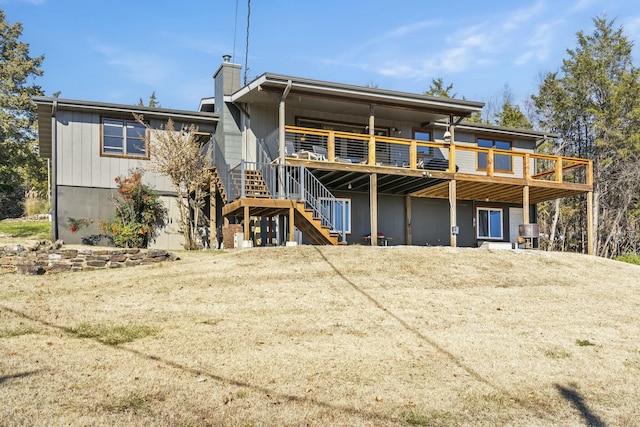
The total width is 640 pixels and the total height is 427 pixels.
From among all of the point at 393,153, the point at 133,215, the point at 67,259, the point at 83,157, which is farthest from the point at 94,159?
the point at 393,153

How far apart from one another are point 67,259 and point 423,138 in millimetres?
13485

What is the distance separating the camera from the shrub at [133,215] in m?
18.1

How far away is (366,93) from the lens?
18344 millimetres

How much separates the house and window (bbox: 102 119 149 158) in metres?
0.12

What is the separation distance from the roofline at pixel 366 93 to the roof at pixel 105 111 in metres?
1.58

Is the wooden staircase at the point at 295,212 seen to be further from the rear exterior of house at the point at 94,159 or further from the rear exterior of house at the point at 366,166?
the rear exterior of house at the point at 94,159

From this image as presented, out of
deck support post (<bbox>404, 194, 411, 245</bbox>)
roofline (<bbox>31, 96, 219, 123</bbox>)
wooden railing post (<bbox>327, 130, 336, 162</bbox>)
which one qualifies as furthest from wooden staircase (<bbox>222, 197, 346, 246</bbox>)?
deck support post (<bbox>404, 194, 411, 245</bbox>)

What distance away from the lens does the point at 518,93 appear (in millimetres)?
48375

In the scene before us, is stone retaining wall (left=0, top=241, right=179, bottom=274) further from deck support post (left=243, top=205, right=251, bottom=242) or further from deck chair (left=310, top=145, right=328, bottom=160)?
deck chair (left=310, top=145, right=328, bottom=160)

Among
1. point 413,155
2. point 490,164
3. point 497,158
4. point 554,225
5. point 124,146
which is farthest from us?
point 554,225

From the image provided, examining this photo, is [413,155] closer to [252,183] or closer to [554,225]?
[252,183]

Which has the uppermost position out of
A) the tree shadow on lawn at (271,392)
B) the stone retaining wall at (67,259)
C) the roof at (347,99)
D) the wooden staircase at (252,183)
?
the roof at (347,99)

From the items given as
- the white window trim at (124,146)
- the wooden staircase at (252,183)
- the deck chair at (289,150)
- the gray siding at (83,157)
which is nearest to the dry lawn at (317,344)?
the wooden staircase at (252,183)

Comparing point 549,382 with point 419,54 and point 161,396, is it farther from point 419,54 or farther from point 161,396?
point 419,54
